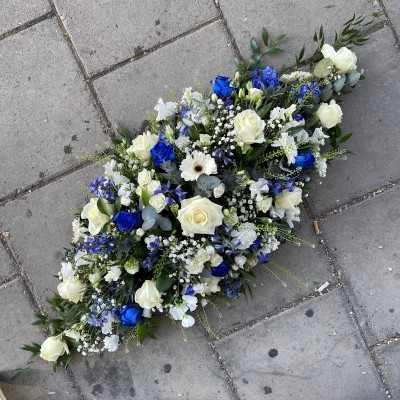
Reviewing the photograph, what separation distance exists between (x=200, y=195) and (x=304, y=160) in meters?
0.46

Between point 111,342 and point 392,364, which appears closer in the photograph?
point 111,342

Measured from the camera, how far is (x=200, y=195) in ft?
7.23

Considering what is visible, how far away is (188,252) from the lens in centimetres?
221

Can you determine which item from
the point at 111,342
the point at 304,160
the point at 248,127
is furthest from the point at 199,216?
the point at 111,342

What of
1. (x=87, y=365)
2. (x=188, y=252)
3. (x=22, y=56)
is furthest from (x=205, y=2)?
(x=87, y=365)

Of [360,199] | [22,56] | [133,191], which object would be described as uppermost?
[22,56]

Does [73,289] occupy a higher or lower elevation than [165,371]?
higher

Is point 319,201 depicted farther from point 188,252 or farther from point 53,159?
point 53,159

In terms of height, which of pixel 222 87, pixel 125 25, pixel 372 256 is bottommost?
pixel 372 256

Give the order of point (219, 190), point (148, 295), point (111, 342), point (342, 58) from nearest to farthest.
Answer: point (219, 190)
point (148, 295)
point (342, 58)
point (111, 342)

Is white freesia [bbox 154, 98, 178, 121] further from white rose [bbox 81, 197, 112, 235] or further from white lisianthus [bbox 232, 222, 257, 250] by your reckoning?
white lisianthus [bbox 232, 222, 257, 250]

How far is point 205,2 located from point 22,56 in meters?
A: 0.97

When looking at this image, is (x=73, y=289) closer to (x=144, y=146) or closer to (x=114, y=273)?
(x=114, y=273)

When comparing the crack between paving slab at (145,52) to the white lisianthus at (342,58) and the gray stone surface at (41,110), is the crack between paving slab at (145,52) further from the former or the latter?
the white lisianthus at (342,58)
